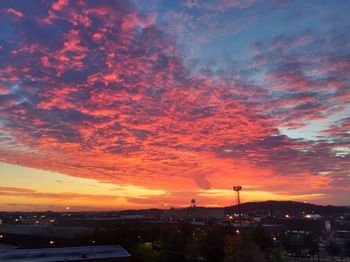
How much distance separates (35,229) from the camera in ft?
358

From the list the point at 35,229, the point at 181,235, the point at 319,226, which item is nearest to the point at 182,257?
the point at 181,235

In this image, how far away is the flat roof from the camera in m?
43.9

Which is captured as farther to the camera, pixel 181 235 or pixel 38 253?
pixel 181 235

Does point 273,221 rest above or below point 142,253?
above

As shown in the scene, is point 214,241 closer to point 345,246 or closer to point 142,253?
point 142,253

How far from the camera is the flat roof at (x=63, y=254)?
4394 centimetres

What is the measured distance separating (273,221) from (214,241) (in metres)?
118

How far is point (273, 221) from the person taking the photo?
15662cm

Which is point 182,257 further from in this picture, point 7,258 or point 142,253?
point 7,258

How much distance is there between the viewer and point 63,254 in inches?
1833

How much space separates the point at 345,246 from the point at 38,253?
64.1 m

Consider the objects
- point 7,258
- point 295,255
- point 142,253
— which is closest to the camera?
point 7,258

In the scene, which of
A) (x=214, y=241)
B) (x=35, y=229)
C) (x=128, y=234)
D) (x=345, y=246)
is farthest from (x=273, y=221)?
(x=214, y=241)

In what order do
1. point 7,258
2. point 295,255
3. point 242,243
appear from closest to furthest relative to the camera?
point 242,243 → point 7,258 → point 295,255
